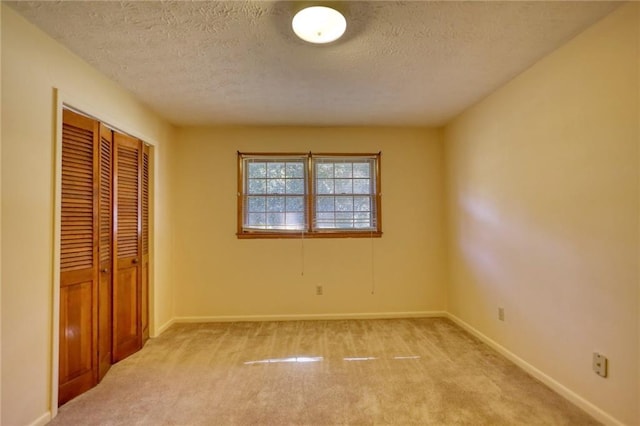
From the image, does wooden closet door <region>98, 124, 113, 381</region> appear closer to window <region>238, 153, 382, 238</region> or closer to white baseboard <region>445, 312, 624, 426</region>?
window <region>238, 153, 382, 238</region>

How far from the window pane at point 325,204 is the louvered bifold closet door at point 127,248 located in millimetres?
1992

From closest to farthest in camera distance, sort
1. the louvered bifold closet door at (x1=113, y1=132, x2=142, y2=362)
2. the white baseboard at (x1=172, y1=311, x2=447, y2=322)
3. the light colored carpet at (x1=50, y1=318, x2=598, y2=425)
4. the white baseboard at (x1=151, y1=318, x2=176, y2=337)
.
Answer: the light colored carpet at (x1=50, y1=318, x2=598, y2=425) < the louvered bifold closet door at (x1=113, y1=132, x2=142, y2=362) < the white baseboard at (x1=151, y1=318, x2=176, y2=337) < the white baseboard at (x1=172, y1=311, x2=447, y2=322)

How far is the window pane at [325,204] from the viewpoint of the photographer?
4.17m

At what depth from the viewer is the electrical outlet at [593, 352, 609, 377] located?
1.95 m

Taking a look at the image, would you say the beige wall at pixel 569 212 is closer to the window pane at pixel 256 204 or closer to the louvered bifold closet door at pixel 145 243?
the window pane at pixel 256 204

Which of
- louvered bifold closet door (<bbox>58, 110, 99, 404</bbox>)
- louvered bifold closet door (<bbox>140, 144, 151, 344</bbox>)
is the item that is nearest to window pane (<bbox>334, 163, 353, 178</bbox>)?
louvered bifold closet door (<bbox>140, 144, 151, 344</bbox>)

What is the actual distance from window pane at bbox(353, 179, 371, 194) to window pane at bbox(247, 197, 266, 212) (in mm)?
1178

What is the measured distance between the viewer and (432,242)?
4211 millimetres

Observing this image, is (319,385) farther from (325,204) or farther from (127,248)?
(325,204)

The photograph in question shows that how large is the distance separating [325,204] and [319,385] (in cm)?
223

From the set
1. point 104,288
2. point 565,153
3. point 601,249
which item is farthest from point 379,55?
point 104,288

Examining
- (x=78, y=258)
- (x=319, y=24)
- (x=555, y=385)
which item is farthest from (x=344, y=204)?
(x=78, y=258)

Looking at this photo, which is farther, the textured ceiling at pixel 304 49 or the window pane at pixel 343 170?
the window pane at pixel 343 170

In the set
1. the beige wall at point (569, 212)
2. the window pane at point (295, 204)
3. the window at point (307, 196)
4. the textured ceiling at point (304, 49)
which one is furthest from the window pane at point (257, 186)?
the beige wall at point (569, 212)
